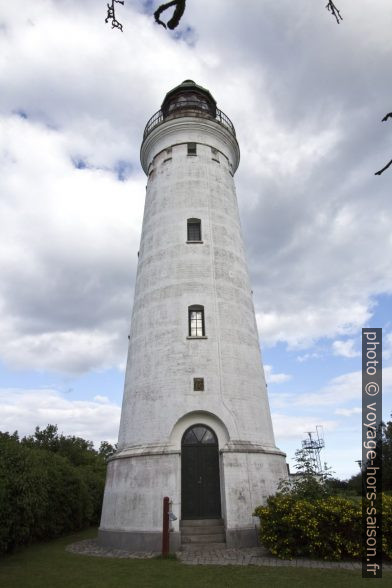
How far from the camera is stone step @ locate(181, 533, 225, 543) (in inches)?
501

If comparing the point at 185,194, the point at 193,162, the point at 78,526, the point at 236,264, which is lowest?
the point at 78,526

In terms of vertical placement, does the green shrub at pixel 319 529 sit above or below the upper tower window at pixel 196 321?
below

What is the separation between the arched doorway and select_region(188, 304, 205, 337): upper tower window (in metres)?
3.36

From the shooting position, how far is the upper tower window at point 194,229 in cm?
1788

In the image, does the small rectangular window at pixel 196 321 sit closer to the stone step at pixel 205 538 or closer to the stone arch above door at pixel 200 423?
the stone arch above door at pixel 200 423

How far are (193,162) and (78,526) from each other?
722 inches

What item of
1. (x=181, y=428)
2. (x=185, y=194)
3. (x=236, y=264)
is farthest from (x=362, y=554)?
(x=185, y=194)

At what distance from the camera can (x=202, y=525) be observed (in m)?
13.1

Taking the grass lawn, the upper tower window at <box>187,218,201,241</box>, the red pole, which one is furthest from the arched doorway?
the upper tower window at <box>187,218,201,241</box>

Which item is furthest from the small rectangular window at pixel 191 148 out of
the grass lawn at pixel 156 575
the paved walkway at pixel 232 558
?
the grass lawn at pixel 156 575

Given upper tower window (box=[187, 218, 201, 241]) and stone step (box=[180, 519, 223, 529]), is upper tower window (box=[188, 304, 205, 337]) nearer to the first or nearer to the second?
upper tower window (box=[187, 218, 201, 241])

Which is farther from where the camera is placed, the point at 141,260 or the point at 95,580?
the point at 141,260

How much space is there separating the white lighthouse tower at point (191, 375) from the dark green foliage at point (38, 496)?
251 cm

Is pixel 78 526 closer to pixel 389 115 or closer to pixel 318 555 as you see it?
pixel 318 555
